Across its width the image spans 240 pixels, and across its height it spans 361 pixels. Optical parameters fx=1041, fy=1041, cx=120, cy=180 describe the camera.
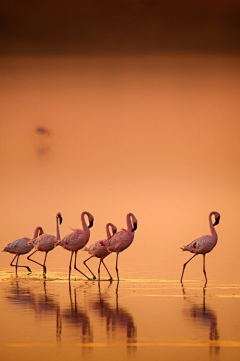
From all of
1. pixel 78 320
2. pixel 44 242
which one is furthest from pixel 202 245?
pixel 78 320

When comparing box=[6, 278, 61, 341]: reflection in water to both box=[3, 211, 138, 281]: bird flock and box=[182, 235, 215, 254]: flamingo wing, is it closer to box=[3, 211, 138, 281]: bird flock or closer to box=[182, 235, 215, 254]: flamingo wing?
box=[3, 211, 138, 281]: bird flock

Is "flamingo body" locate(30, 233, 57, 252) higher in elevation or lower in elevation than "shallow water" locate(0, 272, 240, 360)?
higher

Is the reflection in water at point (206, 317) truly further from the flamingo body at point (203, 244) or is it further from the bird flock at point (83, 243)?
the bird flock at point (83, 243)

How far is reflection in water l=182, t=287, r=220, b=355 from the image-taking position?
30.5ft

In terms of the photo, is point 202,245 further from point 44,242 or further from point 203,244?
point 44,242

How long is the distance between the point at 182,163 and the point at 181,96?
14.9 ft

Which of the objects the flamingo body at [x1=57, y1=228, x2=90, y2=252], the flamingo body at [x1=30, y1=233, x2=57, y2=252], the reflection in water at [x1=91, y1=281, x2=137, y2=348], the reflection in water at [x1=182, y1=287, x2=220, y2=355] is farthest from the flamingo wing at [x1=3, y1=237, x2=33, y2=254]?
the reflection in water at [x1=182, y1=287, x2=220, y2=355]

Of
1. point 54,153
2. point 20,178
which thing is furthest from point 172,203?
point 54,153

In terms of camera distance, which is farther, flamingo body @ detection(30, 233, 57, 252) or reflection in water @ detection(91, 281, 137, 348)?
flamingo body @ detection(30, 233, 57, 252)

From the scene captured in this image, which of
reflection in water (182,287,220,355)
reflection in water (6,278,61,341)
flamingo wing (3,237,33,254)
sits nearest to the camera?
reflection in water (182,287,220,355)

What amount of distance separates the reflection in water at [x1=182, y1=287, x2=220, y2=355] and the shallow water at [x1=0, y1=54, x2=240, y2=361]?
0.02 m

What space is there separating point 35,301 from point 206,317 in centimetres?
221

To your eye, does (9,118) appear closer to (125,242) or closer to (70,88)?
(70,88)

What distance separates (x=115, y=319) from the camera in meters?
10.4
